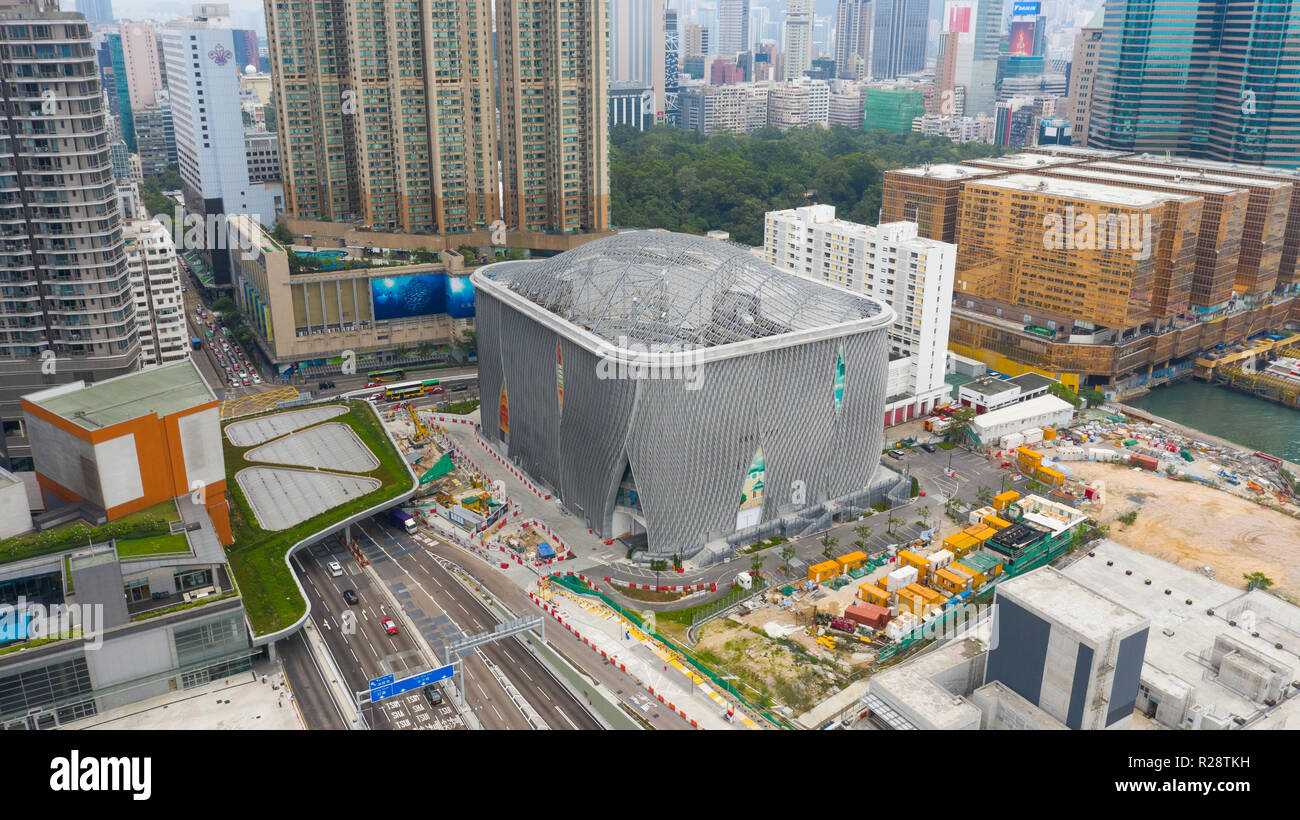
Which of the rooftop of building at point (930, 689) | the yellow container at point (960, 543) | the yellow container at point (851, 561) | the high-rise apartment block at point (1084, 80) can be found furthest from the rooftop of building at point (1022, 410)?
the high-rise apartment block at point (1084, 80)

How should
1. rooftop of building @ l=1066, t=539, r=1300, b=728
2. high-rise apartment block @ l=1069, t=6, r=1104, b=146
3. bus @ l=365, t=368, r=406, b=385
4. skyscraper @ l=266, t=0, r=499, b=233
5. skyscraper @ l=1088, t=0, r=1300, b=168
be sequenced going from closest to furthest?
rooftop of building @ l=1066, t=539, r=1300, b=728 < bus @ l=365, t=368, r=406, b=385 < skyscraper @ l=266, t=0, r=499, b=233 < skyscraper @ l=1088, t=0, r=1300, b=168 < high-rise apartment block @ l=1069, t=6, r=1104, b=146

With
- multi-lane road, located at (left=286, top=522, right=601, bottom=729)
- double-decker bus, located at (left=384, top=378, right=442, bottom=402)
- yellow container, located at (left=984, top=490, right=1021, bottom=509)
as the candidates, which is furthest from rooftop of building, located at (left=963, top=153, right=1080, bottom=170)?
multi-lane road, located at (left=286, top=522, right=601, bottom=729)

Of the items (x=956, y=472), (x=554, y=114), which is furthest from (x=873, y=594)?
(x=554, y=114)

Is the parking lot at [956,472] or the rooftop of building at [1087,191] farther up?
the rooftop of building at [1087,191]

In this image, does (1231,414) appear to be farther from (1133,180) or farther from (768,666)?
(768,666)

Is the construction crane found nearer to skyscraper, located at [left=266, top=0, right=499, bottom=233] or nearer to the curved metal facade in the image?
the curved metal facade

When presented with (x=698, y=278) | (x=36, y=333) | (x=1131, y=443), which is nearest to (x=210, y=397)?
(x=36, y=333)

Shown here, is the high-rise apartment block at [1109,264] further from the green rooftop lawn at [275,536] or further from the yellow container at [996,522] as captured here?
the green rooftop lawn at [275,536]
